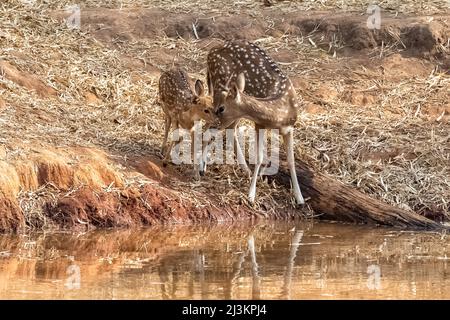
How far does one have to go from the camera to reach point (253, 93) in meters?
14.0

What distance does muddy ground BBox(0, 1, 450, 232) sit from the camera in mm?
12664

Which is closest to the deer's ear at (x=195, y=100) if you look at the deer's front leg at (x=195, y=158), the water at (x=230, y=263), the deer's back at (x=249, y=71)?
the deer's back at (x=249, y=71)

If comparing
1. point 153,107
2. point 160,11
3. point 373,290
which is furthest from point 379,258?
point 160,11

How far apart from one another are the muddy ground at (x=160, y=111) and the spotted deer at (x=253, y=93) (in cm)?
66

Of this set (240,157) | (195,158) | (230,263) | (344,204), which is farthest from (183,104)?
(230,263)

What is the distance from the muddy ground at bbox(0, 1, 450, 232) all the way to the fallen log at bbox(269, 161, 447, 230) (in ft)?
0.63

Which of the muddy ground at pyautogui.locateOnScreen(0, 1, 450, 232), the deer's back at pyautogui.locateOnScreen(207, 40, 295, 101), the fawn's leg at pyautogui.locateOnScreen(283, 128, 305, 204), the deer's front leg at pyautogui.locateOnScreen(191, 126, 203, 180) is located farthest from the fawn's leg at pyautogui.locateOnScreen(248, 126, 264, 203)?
the deer's front leg at pyautogui.locateOnScreen(191, 126, 203, 180)

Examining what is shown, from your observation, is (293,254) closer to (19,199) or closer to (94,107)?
(19,199)

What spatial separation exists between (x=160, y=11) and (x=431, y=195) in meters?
7.15

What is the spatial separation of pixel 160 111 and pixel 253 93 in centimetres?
236

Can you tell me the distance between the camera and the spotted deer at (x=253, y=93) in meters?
13.3

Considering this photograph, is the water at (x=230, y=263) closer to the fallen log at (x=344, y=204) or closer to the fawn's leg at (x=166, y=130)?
the fallen log at (x=344, y=204)

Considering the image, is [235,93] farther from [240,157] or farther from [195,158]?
[240,157]

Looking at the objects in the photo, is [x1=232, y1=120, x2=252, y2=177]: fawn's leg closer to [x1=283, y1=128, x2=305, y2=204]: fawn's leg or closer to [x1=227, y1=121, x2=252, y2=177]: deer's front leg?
[x1=227, y1=121, x2=252, y2=177]: deer's front leg
